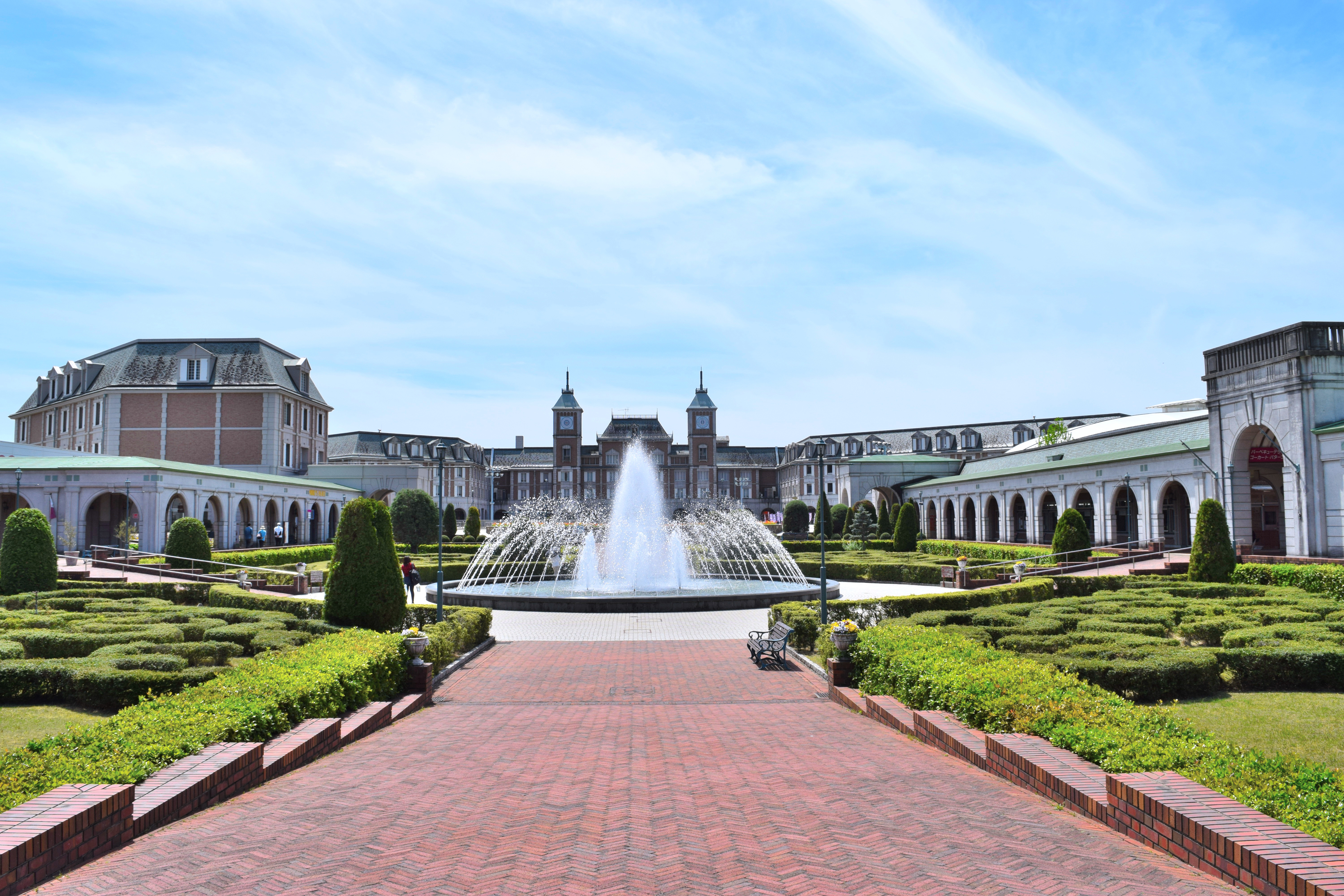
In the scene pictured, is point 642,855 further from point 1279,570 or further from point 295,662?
point 1279,570

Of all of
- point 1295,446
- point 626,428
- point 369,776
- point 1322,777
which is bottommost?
point 369,776

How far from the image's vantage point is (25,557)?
21359 millimetres

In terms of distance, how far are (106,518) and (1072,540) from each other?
146 feet

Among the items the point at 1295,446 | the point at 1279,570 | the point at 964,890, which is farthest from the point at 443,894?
the point at 1295,446

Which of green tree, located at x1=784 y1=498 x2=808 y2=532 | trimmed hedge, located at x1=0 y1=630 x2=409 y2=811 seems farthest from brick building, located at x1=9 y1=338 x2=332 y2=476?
trimmed hedge, located at x1=0 y1=630 x2=409 y2=811

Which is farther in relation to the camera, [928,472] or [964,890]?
[928,472]

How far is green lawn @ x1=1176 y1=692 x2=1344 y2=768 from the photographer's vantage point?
27.1 feet

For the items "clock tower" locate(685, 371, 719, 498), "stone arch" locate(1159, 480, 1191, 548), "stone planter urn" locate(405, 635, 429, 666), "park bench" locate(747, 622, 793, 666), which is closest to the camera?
"stone planter urn" locate(405, 635, 429, 666)

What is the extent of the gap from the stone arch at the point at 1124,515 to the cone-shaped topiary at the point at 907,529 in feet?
28.6

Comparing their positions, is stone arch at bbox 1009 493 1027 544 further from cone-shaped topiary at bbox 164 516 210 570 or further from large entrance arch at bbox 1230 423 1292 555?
cone-shaped topiary at bbox 164 516 210 570

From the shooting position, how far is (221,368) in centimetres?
5891

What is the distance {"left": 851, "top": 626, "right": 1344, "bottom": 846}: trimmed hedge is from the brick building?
5549cm

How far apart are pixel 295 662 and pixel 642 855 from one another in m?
6.20

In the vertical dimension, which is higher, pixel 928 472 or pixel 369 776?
pixel 928 472
